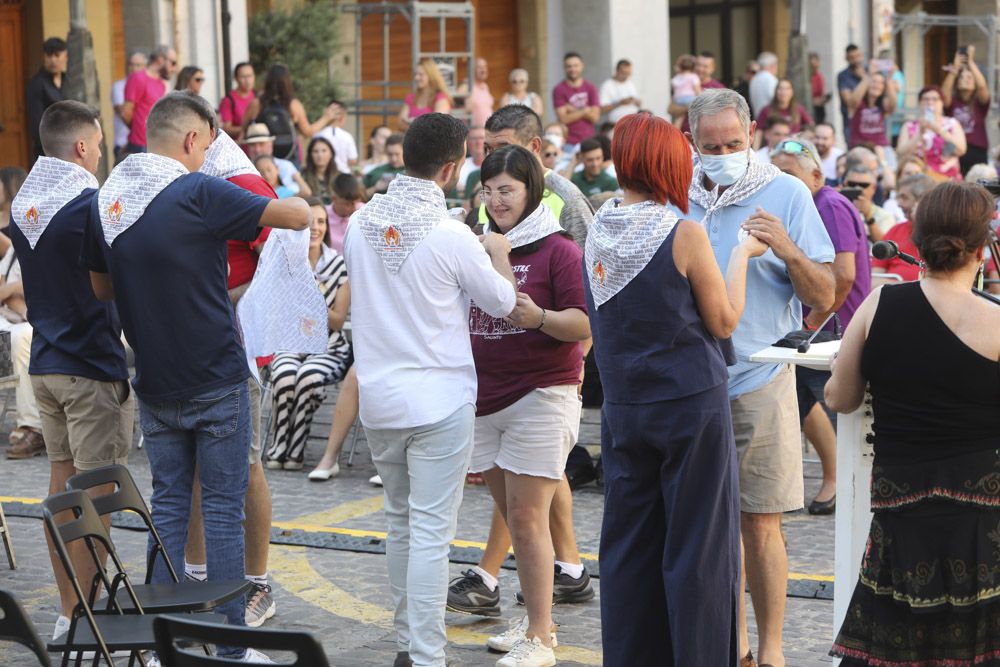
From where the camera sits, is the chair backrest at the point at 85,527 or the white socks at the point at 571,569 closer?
the chair backrest at the point at 85,527

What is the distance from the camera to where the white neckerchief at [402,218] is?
5.13 m

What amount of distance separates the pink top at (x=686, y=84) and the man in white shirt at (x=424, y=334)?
1669 centimetres

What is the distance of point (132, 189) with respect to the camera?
207 inches

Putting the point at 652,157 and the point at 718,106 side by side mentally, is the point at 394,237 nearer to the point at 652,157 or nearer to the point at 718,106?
the point at 652,157

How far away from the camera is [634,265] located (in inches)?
185

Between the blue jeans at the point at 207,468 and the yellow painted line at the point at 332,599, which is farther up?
the blue jeans at the point at 207,468

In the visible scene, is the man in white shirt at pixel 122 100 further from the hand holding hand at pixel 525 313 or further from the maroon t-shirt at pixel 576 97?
the hand holding hand at pixel 525 313

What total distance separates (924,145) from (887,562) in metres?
13.0

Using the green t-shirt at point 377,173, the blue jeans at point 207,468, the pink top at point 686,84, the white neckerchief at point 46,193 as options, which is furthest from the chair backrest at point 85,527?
the pink top at point 686,84

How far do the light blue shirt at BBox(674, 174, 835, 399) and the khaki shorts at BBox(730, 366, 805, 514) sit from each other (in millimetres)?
52

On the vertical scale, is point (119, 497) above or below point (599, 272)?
below

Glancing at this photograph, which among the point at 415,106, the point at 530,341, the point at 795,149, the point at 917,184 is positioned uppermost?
the point at 415,106

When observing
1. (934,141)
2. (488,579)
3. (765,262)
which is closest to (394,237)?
(765,262)

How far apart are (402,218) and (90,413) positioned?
5.43 ft
